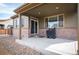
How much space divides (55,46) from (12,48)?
4.02ft

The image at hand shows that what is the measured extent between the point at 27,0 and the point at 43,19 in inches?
51.3

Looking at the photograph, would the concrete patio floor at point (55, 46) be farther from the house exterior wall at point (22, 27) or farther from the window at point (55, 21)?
the window at point (55, 21)

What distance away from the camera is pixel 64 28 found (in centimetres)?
407

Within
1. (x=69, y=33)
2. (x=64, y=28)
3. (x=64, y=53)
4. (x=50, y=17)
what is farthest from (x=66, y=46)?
(x=50, y=17)

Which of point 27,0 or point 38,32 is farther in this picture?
point 38,32

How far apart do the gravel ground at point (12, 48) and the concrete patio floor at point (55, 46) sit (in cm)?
19

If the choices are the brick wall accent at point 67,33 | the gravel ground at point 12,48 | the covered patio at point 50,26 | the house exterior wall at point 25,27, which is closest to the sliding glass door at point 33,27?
the covered patio at point 50,26

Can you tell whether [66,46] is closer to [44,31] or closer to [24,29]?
[44,31]

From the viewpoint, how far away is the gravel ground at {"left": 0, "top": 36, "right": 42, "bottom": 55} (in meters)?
3.29

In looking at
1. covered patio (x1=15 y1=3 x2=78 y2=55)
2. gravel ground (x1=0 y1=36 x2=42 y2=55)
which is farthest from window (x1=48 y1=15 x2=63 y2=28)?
gravel ground (x1=0 y1=36 x2=42 y2=55)

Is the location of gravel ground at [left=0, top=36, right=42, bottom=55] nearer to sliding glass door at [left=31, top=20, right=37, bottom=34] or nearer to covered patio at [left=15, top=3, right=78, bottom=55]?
covered patio at [left=15, top=3, right=78, bottom=55]

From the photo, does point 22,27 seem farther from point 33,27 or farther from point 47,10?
point 47,10

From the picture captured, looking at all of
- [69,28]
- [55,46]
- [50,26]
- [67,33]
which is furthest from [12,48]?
[69,28]
